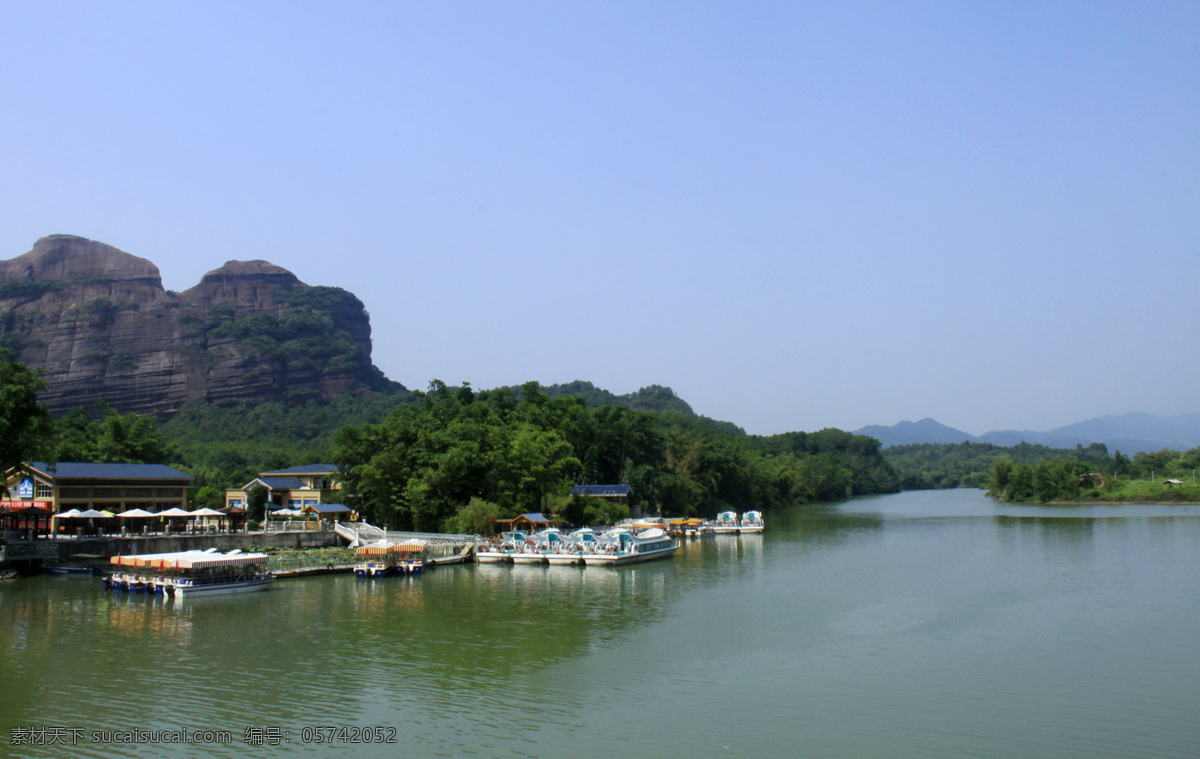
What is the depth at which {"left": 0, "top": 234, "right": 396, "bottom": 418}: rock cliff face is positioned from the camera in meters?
164

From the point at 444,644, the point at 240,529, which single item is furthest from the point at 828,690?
the point at 240,529

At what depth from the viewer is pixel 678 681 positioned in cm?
2212

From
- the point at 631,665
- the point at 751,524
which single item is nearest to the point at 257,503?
the point at 751,524

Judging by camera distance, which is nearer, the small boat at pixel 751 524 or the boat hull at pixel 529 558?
the boat hull at pixel 529 558

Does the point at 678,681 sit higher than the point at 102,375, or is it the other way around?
the point at 102,375

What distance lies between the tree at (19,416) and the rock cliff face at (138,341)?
133114mm

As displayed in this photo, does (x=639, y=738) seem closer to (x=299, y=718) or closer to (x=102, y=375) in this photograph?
(x=299, y=718)

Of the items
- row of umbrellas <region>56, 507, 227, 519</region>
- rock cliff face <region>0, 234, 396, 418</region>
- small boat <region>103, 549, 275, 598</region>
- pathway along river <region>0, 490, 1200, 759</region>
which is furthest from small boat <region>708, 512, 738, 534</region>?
rock cliff face <region>0, 234, 396, 418</region>

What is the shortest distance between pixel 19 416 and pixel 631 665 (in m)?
33.8

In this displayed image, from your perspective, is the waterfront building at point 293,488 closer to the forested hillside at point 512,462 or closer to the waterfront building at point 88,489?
the forested hillside at point 512,462

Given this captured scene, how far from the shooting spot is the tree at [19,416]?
129ft

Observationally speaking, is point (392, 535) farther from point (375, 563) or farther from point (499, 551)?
point (375, 563)

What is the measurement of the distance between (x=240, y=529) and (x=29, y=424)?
21.7 meters

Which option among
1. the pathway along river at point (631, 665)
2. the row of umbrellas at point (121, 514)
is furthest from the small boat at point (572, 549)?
the row of umbrellas at point (121, 514)
